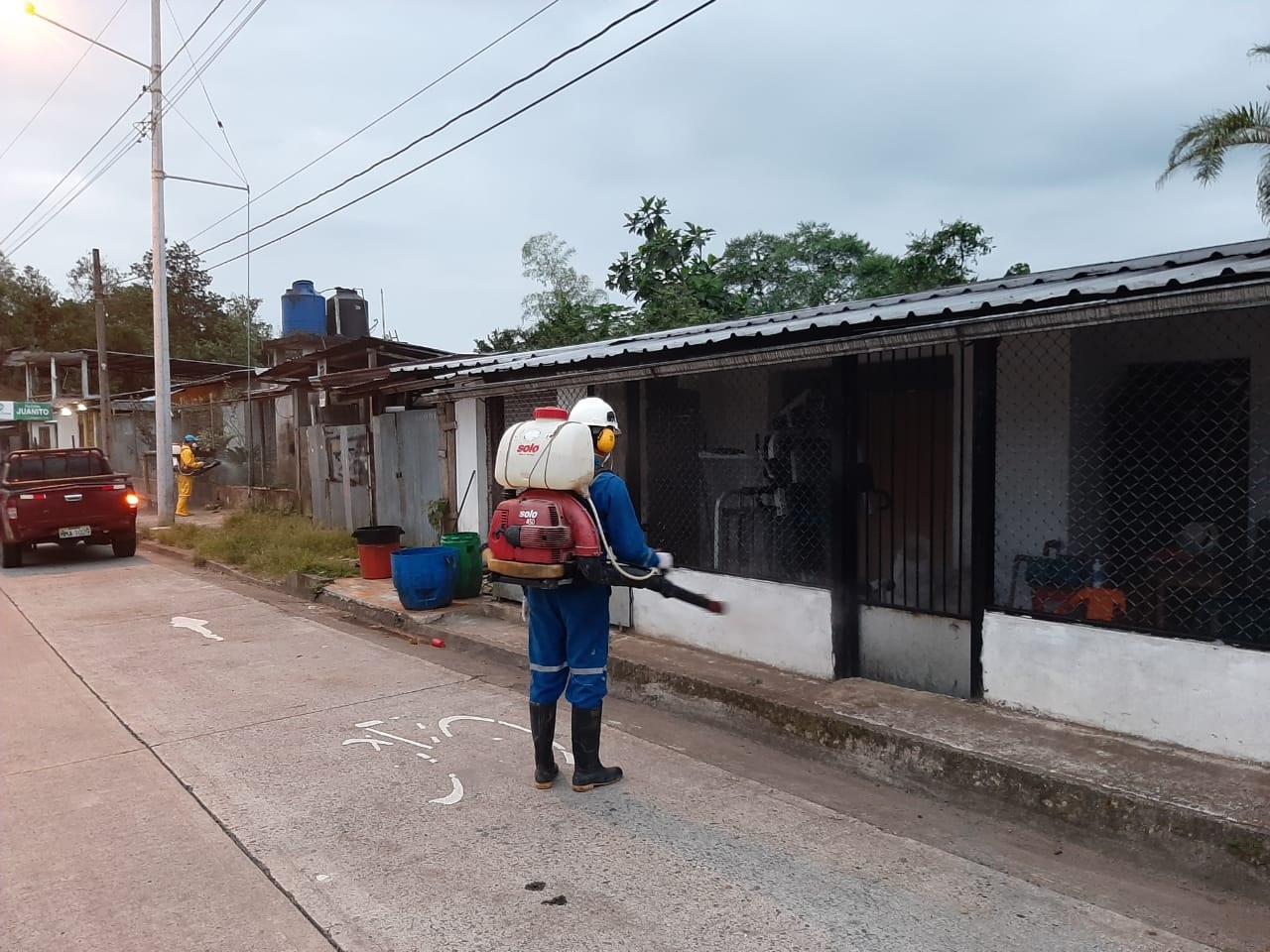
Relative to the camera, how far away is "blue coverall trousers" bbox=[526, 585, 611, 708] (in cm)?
436

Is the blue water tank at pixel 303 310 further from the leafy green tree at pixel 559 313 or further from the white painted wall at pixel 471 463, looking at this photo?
the white painted wall at pixel 471 463

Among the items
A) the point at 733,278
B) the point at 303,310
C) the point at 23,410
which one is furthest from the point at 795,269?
the point at 23,410

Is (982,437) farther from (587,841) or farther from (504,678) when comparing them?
(504,678)

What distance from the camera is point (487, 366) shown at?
873 centimetres

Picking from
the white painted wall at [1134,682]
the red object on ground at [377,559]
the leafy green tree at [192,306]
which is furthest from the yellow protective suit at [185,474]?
the leafy green tree at [192,306]

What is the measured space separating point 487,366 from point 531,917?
6.24m

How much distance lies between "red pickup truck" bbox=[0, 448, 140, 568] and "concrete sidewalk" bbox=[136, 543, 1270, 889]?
35.4 feet

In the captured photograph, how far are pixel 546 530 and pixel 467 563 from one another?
5.07m

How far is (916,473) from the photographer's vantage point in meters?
6.61

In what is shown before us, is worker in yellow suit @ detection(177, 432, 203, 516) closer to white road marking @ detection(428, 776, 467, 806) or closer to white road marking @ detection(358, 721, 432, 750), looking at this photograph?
white road marking @ detection(358, 721, 432, 750)

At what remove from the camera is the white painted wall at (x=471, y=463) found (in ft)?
30.3

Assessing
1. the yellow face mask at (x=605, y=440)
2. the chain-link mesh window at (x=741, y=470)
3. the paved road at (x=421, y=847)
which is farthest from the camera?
the chain-link mesh window at (x=741, y=470)

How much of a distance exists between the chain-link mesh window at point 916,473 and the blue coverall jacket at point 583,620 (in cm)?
245

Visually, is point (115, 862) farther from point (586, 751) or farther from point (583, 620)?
point (583, 620)
